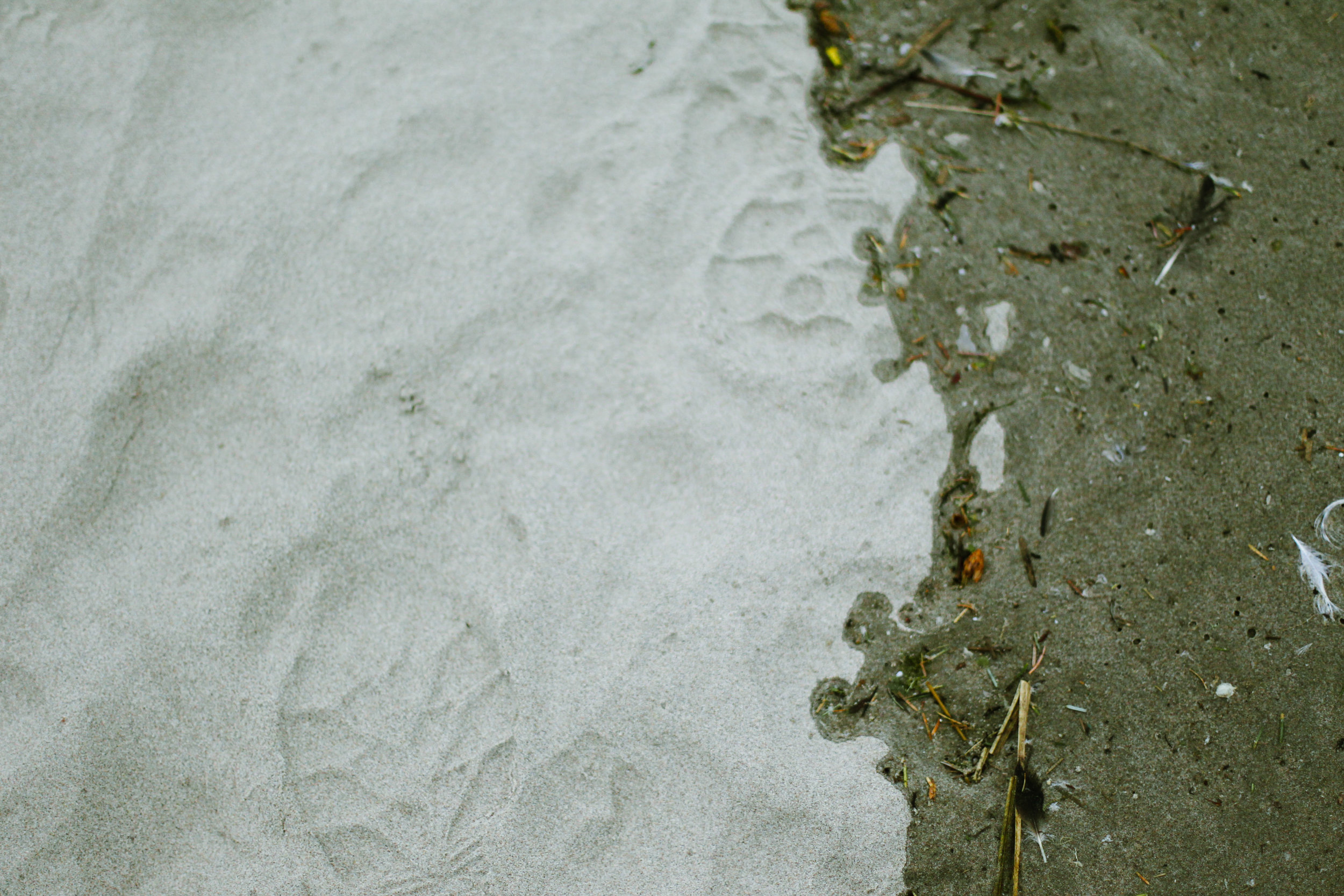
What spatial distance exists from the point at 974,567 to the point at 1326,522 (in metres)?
0.86

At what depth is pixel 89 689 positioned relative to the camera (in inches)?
61.9

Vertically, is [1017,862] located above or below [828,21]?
below

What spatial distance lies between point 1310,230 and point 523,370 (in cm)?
205

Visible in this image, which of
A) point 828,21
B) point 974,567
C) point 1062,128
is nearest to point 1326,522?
point 974,567

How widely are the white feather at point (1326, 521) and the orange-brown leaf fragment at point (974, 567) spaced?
2.63 feet

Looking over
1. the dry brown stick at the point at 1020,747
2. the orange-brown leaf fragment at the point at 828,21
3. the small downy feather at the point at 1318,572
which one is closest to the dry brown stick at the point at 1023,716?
the dry brown stick at the point at 1020,747

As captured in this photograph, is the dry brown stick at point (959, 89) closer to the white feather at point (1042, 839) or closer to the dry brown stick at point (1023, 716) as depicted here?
the dry brown stick at point (1023, 716)

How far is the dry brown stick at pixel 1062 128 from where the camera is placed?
2014 millimetres

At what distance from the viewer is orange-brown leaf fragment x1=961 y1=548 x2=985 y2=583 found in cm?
174

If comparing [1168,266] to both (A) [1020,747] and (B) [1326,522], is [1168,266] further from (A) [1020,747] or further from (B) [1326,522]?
(A) [1020,747]

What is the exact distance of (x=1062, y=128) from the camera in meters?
2.05

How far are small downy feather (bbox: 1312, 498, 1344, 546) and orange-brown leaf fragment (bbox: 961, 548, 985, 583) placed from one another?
0.80 meters

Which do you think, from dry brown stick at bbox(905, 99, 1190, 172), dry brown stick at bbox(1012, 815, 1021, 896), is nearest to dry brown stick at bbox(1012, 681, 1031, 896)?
dry brown stick at bbox(1012, 815, 1021, 896)

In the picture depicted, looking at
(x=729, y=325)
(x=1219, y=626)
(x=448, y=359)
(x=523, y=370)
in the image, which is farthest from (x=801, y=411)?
(x=1219, y=626)
